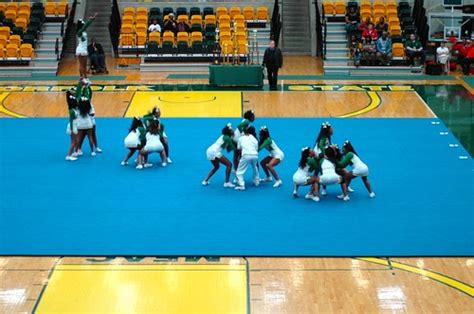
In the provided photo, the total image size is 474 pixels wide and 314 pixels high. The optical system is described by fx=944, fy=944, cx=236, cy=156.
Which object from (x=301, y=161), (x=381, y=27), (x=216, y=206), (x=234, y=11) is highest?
(x=234, y=11)

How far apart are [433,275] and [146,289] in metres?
4.00

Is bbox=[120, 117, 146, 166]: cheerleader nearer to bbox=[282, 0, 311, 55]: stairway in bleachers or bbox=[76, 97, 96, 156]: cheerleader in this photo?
bbox=[76, 97, 96, 156]: cheerleader

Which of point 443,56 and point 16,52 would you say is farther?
point 16,52

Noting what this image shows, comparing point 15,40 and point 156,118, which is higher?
point 15,40

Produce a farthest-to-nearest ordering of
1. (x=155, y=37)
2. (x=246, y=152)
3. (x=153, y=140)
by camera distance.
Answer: (x=155, y=37) < (x=153, y=140) < (x=246, y=152)

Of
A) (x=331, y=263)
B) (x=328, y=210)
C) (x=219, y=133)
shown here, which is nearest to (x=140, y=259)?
(x=331, y=263)

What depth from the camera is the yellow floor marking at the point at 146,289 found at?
12.2m

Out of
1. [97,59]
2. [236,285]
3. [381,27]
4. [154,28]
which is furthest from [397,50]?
[236,285]

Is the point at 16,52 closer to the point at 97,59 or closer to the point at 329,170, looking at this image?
the point at 97,59

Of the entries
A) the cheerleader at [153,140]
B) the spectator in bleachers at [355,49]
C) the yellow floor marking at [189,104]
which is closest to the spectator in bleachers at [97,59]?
the yellow floor marking at [189,104]

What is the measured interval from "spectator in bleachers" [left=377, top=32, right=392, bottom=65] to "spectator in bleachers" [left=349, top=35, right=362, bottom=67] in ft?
2.08

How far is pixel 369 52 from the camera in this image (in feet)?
99.2

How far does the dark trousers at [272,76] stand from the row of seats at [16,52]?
27.3 ft

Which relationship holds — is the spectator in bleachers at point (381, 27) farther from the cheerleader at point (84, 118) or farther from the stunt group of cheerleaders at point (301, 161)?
the cheerleader at point (84, 118)
